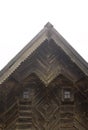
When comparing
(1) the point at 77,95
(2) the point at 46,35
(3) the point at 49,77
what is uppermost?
(2) the point at 46,35

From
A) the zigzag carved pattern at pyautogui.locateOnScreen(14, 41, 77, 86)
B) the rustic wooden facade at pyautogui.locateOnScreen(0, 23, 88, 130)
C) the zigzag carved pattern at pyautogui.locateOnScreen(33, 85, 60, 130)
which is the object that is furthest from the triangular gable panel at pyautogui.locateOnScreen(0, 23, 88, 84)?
the zigzag carved pattern at pyautogui.locateOnScreen(33, 85, 60, 130)

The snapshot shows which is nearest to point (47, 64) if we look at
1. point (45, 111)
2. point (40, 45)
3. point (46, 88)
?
point (40, 45)

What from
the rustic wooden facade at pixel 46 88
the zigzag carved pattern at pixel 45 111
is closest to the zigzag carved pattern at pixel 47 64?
the rustic wooden facade at pixel 46 88

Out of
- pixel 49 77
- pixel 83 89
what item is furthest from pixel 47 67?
pixel 83 89

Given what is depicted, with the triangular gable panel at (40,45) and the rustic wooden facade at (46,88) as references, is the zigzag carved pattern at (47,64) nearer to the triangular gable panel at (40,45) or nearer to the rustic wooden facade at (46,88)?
the rustic wooden facade at (46,88)

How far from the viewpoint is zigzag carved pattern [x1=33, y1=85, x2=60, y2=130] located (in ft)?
75.2

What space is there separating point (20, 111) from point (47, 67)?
2.48 m

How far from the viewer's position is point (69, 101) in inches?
920

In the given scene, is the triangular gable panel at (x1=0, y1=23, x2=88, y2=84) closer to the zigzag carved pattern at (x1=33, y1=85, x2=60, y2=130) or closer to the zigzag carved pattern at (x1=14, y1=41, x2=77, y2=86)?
the zigzag carved pattern at (x1=14, y1=41, x2=77, y2=86)

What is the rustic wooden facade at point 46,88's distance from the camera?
22.8 metres

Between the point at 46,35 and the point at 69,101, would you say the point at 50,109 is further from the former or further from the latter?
the point at 46,35

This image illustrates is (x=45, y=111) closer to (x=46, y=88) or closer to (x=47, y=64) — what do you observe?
(x=46, y=88)

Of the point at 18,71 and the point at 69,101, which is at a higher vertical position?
the point at 18,71

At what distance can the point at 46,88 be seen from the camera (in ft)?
76.5
